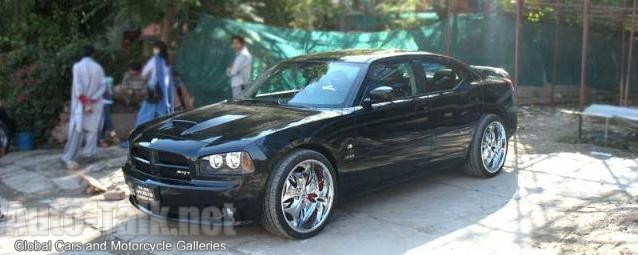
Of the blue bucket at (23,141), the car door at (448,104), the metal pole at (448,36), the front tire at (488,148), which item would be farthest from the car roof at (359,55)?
the metal pole at (448,36)

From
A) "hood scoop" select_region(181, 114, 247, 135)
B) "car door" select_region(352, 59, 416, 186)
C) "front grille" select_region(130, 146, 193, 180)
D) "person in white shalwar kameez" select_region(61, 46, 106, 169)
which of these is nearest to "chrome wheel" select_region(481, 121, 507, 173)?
"car door" select_region(352, 59, 416, 186)

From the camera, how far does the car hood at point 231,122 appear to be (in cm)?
534

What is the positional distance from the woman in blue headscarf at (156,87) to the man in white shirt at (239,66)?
126cm

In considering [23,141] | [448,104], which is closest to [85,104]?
[23,141]

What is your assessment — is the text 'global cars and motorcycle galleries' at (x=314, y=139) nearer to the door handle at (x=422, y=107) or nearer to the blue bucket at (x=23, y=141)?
the door handle at (x=422, y=107)

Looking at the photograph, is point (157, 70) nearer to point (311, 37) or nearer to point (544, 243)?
point (311, 37)

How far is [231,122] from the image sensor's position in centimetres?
565

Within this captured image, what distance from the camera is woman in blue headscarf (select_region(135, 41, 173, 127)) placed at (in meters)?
9.27

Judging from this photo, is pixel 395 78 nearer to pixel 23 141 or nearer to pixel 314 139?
pixel 314 139

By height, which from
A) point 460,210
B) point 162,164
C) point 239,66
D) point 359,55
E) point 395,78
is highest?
point 359,55

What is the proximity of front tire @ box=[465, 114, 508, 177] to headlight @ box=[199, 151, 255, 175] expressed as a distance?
3.05 m

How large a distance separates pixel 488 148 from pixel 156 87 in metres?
4.49

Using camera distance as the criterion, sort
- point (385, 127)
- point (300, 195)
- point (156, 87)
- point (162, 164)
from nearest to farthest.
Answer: point (162, 164), point (300, 195), point (385, 127), point (156, 87)

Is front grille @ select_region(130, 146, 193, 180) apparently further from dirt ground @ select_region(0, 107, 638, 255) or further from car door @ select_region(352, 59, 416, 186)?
car door @ select_region(352, 59, 416, 186)
